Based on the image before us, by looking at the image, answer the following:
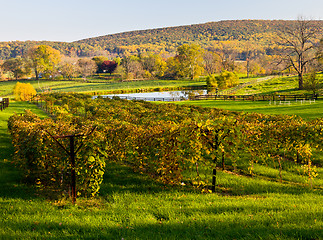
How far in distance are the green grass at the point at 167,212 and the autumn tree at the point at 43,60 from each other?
113 meters

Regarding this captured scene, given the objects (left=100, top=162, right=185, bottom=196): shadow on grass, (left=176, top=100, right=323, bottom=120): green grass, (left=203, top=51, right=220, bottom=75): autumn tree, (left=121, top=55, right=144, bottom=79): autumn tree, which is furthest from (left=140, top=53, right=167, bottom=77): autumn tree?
(left=100, top=162, right=185, bottom=196): shadow on grass

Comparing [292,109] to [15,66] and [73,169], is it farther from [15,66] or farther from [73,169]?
[15,66]

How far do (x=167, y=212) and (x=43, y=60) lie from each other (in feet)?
387

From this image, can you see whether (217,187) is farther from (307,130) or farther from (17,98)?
(17,98)

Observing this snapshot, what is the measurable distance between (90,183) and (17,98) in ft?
187

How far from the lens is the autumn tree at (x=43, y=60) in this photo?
107 m

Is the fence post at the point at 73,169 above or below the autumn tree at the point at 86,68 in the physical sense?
below

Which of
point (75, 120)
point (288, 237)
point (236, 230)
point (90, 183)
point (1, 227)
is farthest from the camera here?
point (75, 120)

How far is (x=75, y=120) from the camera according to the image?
12.0m

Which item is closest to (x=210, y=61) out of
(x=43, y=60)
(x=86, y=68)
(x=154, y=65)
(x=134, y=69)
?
(x=154, y=65)

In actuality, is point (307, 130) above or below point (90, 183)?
above

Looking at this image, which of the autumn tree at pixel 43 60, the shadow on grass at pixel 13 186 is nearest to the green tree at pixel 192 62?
the autumn tree at pixel 43 60

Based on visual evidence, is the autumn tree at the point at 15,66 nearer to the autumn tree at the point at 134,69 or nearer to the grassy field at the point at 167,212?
the autumn tree at the point at 134,69

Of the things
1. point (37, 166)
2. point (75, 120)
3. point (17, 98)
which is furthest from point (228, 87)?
point (37, 166)
